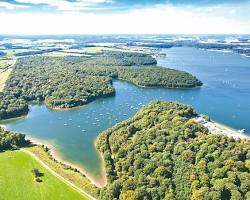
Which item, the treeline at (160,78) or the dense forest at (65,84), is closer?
the dense forest at (65,84)

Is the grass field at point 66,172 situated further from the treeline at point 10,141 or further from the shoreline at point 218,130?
the shoreline at point 218,130

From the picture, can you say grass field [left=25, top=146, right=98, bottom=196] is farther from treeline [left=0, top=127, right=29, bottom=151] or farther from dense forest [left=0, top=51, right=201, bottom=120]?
dense forest [left=0, top=51, right=201, bottom=120]

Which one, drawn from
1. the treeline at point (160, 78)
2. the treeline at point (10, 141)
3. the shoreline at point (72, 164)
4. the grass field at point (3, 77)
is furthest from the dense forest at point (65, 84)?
the treeline at point (10, 141)

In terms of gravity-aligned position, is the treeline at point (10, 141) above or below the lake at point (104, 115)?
above

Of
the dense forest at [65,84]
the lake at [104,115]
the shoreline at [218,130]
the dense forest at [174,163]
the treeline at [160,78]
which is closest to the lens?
the dense forest at [174,163]

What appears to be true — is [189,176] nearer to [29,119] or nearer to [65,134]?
[65,134]

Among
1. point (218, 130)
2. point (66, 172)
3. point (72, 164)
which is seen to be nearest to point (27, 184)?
point (66, 172)

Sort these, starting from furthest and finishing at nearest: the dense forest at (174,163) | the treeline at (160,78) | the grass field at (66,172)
→ 1. the treeline at (160,78)
2. the grass field at (66,172)
3. the dense forest at (174,163)
